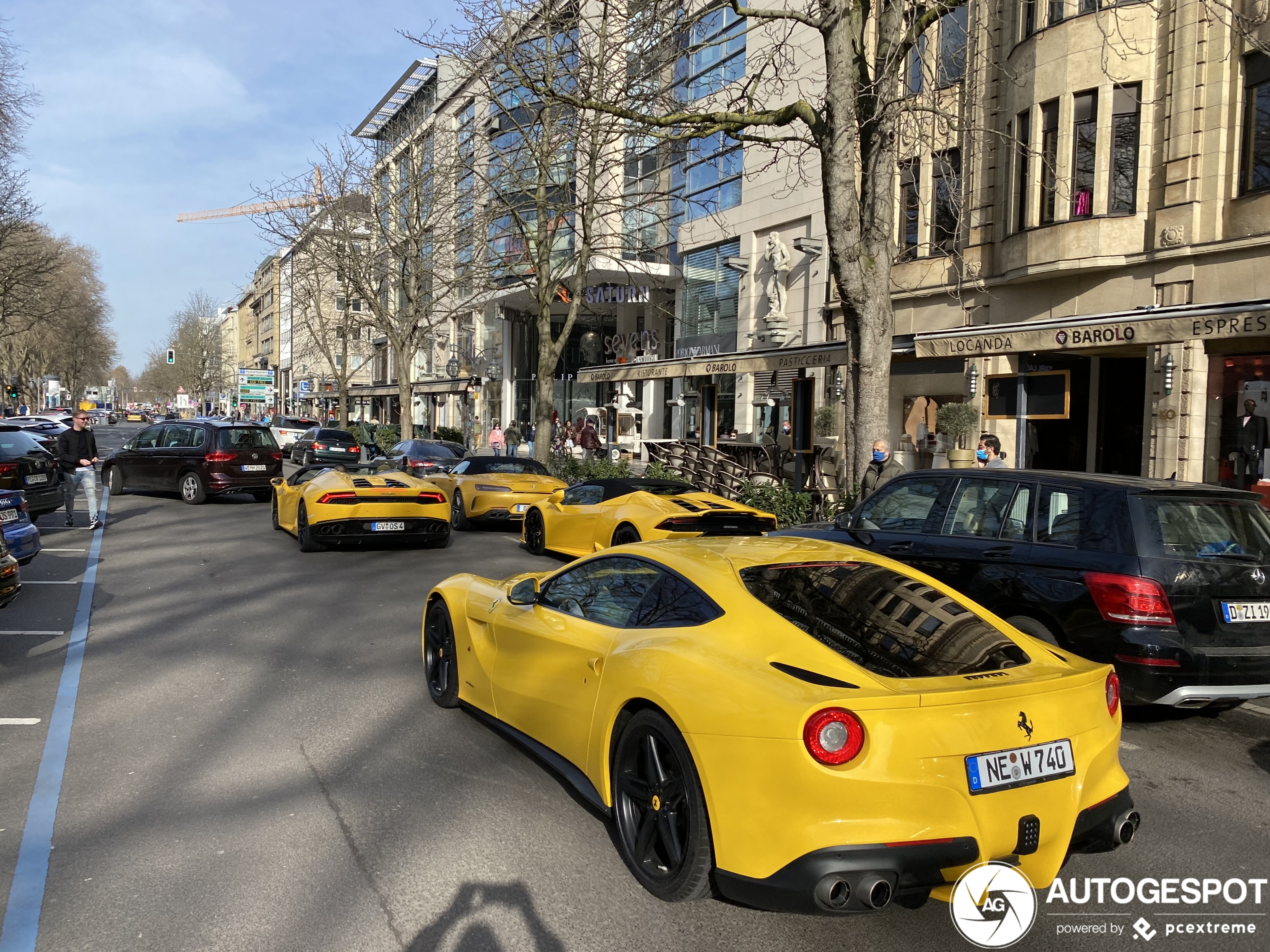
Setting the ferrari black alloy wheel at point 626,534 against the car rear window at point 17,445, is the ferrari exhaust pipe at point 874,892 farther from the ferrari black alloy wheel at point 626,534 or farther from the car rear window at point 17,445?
the car rear window at point 17,445

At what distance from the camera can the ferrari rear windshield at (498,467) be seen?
15992 mm

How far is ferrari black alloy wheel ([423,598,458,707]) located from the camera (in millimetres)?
5652

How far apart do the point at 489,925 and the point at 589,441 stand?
24.9m

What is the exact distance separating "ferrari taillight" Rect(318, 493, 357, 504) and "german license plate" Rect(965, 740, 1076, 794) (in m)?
10.4

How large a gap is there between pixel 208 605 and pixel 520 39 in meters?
11.2

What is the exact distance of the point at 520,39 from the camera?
15.9 m

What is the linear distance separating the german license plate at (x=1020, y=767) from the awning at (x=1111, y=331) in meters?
10.4

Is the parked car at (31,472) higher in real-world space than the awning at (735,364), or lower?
lower

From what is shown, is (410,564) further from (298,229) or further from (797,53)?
(298,229)

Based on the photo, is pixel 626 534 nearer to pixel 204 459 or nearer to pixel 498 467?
pixel 498 467

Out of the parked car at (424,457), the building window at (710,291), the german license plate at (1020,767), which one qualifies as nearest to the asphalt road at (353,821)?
the german license plate at (1020,767)

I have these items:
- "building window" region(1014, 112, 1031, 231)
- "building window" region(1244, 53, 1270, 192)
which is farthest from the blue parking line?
"building window" region(1014, 112, 1031, 231)

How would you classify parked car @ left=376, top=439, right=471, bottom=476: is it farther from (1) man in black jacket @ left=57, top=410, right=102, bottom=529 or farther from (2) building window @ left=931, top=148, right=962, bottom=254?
(2) building window @ left=931, top=148, right=962, bottom=254

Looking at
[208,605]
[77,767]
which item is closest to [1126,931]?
[77,767]
